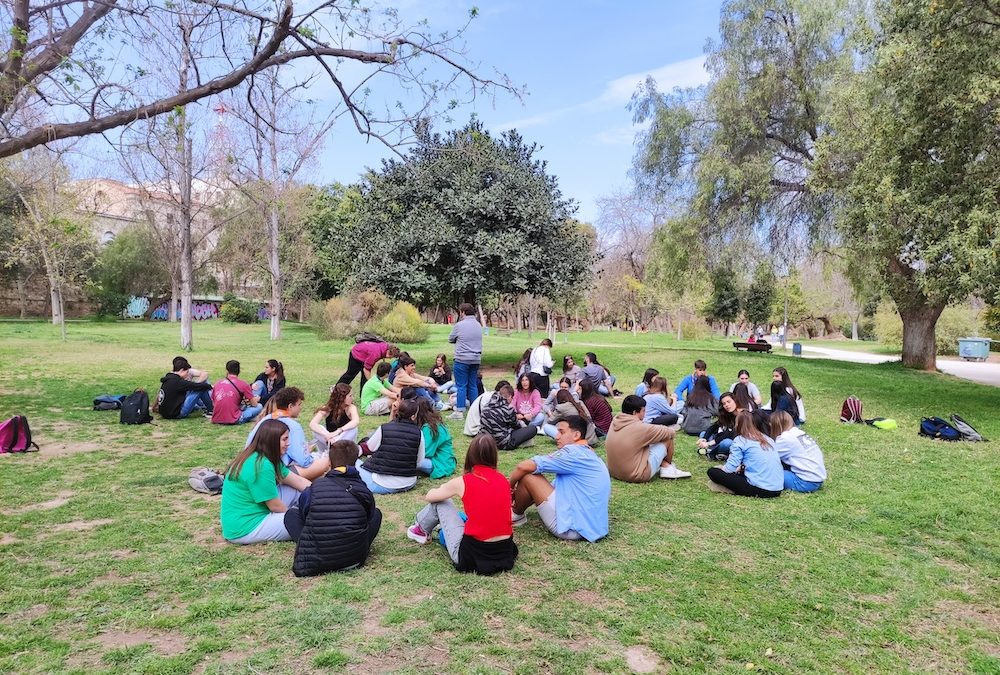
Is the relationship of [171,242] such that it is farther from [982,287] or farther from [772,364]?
[982,287]

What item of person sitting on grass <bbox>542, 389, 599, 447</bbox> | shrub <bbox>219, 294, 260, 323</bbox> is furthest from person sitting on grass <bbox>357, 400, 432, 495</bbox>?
shrub <bbox>219, 294, 260, 323</bbox>

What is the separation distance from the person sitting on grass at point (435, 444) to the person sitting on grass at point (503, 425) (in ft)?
4.39

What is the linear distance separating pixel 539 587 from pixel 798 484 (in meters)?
3.59

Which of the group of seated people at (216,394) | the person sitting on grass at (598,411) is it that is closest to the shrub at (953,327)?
the person sitting on grass at (598,411)

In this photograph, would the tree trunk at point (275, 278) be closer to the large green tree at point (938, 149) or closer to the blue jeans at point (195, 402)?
the blue jeans at point (195, 402)

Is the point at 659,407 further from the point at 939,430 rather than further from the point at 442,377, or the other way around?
the point at 442,377

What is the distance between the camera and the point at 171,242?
143 ft

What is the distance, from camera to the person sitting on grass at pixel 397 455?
233 inches

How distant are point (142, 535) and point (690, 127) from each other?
65.2ft

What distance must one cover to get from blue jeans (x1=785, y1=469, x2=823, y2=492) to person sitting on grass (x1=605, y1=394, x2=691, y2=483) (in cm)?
102

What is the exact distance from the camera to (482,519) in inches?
166

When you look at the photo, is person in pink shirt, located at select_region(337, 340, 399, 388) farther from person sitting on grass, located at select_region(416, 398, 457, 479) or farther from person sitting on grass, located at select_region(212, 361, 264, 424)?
person sitting on grass, located at select_region(416, 398, 457, 479)

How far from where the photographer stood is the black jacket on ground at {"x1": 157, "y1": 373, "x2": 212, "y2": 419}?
381 inches

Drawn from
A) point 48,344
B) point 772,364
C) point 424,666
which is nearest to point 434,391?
point 424,666
